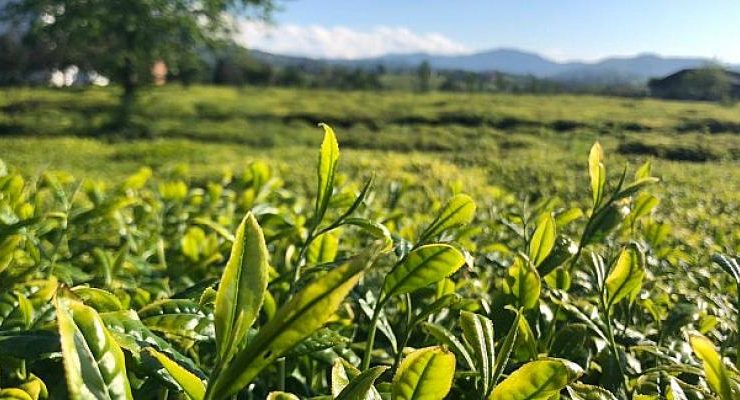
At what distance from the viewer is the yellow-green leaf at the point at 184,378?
0.55 meters

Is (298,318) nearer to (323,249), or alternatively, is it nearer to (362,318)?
(323,249)

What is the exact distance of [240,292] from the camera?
520 mm

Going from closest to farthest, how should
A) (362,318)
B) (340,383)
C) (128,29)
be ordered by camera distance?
(340,383), (362,318), (128,29)

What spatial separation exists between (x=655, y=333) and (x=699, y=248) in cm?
127

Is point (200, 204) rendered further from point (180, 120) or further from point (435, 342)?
point (180, 120)

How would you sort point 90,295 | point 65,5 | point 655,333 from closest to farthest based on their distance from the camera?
point 90,295, point 655,333, point 65,5

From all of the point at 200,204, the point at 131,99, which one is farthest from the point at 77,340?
the point at 131,99

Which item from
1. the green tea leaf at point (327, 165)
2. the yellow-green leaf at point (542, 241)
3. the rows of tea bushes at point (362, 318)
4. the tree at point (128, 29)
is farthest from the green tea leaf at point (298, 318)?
the tree at point (128, 29)

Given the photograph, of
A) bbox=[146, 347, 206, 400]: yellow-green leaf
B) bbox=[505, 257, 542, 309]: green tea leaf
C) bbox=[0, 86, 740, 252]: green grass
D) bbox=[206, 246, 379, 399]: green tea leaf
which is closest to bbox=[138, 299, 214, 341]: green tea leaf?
bbox=[146, 347, 206, 400]: yellow-green leaf

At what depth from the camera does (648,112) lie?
1431 centimetres

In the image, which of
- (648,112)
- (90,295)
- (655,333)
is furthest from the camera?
(648,112)

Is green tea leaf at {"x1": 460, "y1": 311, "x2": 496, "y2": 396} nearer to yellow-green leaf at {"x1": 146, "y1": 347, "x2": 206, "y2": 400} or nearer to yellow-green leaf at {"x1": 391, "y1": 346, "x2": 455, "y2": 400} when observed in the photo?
yellow-green leaf at {"x1": 391, "y1": 346, "x2": 455, "y2": 400}

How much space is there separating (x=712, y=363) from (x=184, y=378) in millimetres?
433

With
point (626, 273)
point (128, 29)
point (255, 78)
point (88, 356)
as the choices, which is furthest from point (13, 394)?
point (255, 78)
